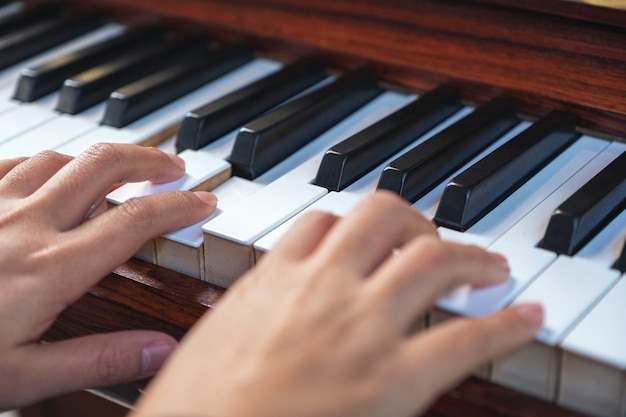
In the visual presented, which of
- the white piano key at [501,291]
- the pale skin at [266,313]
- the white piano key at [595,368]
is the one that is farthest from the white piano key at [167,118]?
the white piano key at [595,368]

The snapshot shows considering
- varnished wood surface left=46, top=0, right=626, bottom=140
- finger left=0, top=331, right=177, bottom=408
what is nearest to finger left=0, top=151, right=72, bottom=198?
finger left=0, top=331, right=177, bottom=408

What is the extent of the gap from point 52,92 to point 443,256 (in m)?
0.93

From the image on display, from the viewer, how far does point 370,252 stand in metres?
0.94

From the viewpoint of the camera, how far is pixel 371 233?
94 cm

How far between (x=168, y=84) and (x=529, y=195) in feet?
2.06

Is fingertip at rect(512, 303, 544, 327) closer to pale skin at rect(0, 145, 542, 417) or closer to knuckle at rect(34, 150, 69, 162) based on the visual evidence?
pale skin at rect(0, 145, 542, 417)

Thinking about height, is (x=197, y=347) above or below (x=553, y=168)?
below

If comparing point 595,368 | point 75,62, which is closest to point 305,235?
point 595,368

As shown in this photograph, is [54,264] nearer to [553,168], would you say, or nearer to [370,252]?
[370,252]

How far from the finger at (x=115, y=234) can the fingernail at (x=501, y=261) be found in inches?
14.0

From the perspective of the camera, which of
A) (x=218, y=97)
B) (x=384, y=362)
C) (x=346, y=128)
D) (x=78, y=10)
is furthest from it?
(x=78, y=10)

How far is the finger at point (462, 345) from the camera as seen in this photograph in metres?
0.85

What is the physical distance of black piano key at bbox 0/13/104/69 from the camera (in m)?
1.77

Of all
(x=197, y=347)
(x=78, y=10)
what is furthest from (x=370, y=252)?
(x=78, y=10)
